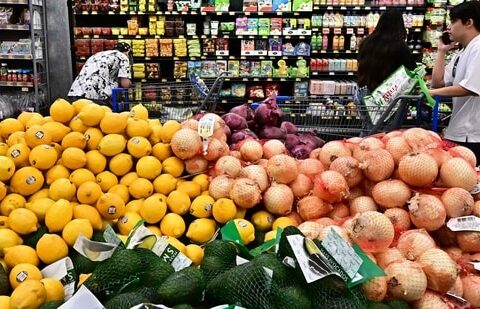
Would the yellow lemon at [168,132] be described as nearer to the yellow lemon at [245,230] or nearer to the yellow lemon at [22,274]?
the yellow lemon at [245,230]

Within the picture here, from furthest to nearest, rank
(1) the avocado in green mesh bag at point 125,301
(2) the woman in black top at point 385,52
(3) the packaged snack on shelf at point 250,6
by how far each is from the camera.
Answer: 1. (3) the packaged snack on shelf at point 250,6
2. (2) the woman in black top at point 385,52
3. (1) the avocado in green mesh bag at point 125,301

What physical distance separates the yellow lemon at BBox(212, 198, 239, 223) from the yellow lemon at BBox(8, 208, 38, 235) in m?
0.64

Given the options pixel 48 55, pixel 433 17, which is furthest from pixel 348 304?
pixel 48 55

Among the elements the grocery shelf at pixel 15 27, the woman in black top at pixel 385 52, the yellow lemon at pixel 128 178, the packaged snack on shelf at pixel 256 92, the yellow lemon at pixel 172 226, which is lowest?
the packaged snack on shelf at pixel 256 92

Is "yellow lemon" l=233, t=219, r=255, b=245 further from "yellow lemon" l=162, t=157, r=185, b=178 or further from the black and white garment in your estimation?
the black and white garment

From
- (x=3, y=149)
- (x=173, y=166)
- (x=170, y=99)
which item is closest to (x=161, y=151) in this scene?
(x=173, y=166)

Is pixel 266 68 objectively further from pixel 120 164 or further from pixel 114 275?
pixel 114 275

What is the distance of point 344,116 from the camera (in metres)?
3.49

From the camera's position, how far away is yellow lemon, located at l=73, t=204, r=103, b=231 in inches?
71.0

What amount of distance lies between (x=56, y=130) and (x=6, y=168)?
0.86 ft

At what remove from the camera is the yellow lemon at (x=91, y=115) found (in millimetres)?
2070

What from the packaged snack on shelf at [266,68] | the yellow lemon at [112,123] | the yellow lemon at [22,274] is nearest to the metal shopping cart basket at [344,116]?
the yellow lemon at [112,123]

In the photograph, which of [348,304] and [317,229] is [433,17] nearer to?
[317,229]

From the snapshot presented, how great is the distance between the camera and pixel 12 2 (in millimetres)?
6453
